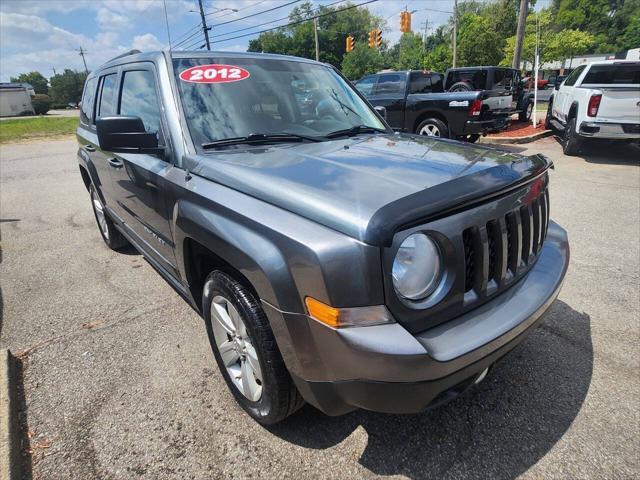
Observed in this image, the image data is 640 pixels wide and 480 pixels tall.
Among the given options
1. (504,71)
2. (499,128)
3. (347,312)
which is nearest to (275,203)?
(347,312)

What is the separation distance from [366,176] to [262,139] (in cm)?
93

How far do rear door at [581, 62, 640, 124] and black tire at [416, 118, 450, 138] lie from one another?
2909mm

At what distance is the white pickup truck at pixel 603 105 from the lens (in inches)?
303

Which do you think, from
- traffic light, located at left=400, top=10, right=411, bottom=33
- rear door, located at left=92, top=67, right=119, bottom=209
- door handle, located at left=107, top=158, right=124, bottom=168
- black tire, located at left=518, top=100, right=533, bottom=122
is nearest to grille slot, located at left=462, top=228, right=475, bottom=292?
door handle, located at left=107, top=158, right=124, bottom=168

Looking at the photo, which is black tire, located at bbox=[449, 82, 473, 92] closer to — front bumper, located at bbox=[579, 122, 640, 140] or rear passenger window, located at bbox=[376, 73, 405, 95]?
rear passenger window, located at bbox=[376, 73, 405, 95]

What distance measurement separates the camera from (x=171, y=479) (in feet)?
6.22

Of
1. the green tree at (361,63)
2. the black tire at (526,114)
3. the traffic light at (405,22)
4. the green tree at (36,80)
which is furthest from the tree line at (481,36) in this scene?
the green tree at (36,80)

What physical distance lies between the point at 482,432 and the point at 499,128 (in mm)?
8988

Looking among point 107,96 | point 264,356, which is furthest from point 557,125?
point 264,356

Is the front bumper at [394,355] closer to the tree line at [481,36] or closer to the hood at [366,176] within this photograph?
the hood at [366,176]

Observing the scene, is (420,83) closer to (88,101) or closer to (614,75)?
(614,75)

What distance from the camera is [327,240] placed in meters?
1.47

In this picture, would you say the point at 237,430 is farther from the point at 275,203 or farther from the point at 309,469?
the point at 275,203

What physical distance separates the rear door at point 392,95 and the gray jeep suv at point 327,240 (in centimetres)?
752
